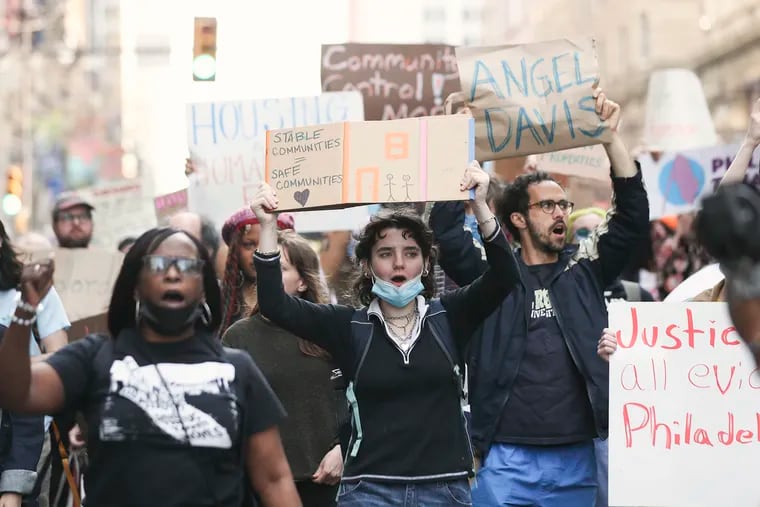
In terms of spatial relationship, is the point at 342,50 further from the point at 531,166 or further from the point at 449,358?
the point at 449,358

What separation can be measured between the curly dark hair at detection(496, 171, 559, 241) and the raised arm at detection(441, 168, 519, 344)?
1.10m

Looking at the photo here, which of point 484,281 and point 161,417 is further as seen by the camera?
point 484,281

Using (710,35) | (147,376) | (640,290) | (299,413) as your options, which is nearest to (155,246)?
(147,376)

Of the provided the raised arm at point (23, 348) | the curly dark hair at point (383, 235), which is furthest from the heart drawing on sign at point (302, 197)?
the raised arm at point (23, 348)

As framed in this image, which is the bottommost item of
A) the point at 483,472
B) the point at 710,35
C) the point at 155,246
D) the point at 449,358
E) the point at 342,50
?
the point at 483,472

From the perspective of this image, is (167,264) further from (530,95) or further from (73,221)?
(73,221)

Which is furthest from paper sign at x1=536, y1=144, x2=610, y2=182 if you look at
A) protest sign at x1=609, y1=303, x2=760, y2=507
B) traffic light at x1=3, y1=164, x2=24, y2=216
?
traffic light at x1=3, y1=164, x2=24, y2=216

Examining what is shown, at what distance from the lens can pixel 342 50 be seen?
36.1 feet

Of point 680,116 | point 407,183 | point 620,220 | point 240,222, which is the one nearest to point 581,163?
point 680,116

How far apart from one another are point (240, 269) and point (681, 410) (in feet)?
7.29

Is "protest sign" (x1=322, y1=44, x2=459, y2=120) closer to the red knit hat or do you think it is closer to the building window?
the red knit hat

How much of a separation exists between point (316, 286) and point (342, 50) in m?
4.49

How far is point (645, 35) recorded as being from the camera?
1761 inches

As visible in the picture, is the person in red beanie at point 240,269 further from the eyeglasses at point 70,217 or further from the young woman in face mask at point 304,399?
the eyeglasses at point 70,217
